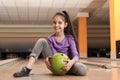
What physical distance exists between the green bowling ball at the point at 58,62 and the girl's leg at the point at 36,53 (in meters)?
0.16

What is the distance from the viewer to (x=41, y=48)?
11.9ft

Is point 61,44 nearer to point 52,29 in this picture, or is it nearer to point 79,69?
point 79,69

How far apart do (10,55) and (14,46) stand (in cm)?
288

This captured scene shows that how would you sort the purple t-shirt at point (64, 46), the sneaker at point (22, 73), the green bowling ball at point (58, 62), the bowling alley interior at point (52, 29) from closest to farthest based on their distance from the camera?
the sneaker at point (22, 73), the green bowling ball at point (58, 62), the purple t-shirt at point (64, 46), the bowling alley interior at point (52, 29)

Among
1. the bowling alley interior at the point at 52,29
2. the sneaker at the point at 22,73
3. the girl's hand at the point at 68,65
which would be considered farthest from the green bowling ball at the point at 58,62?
the bowling alley interior at the point at 52,29

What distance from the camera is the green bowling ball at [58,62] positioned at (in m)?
3.54

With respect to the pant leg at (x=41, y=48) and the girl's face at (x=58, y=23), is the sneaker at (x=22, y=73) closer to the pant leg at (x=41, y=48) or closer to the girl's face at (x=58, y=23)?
the pant leg at (x=41, y=48)

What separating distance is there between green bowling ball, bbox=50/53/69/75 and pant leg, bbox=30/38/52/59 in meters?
0.14

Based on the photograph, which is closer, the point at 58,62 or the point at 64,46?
the point at 58,62

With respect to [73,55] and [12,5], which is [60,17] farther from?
[12,5]

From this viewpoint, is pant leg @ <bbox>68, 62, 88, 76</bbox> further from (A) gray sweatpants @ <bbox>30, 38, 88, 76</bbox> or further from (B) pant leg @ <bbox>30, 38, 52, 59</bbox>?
(B) pant leg @ <bbox>30, 38, 52, 59</bbox>

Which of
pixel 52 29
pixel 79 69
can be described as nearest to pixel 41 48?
pixel 79 69

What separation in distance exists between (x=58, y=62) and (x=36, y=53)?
0.32 m

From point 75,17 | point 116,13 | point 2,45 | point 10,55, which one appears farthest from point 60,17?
point 10,55
